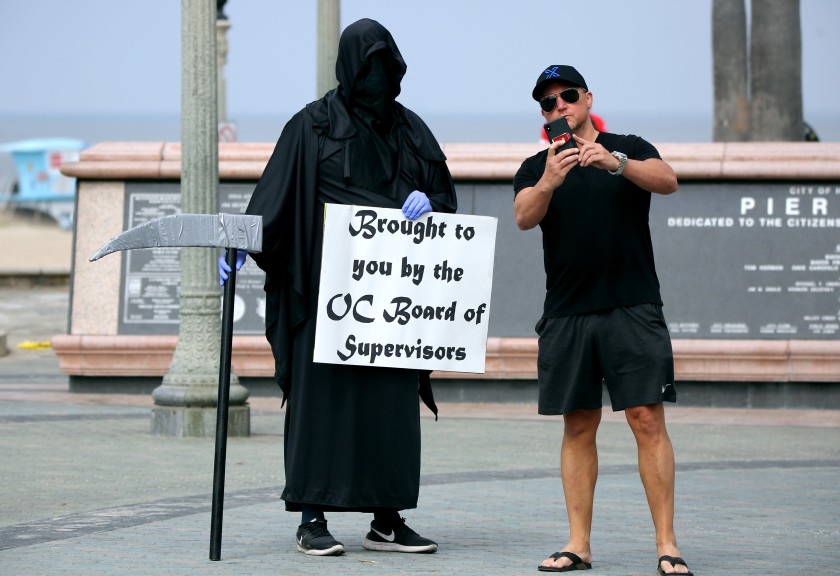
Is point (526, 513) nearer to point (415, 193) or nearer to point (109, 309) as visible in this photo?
point (415, 193)

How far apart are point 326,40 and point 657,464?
9.31 meters

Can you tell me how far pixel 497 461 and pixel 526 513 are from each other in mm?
2266

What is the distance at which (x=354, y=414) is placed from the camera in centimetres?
668

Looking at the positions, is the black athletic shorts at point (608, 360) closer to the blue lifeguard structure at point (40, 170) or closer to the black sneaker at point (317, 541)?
the black sneaker at point (317, 541)

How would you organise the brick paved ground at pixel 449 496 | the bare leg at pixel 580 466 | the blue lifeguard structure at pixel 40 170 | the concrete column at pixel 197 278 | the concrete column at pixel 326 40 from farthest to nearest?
the blue lifeguard structure at pixel 40 170, the concrete column at pixel 326 40, the concrete column at pixel 197 278, the brick paved ground at pixel 449 496, the bare leg at pixel 580 466

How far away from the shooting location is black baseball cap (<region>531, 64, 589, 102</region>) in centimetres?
622

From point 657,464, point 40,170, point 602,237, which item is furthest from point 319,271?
point 40,170

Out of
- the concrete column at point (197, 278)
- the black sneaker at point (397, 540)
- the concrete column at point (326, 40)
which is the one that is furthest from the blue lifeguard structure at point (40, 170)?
the black sneaker at point (397, 540)

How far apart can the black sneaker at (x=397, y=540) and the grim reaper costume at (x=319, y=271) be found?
0.37 feet

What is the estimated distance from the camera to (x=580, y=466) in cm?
642

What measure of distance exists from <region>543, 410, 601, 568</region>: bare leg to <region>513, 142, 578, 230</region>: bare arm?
755 millimetres

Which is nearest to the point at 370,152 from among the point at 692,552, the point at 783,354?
the point at 692,552

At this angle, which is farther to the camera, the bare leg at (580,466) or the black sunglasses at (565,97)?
the bare leg at (580,466)

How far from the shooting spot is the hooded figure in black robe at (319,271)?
665 centimetres
